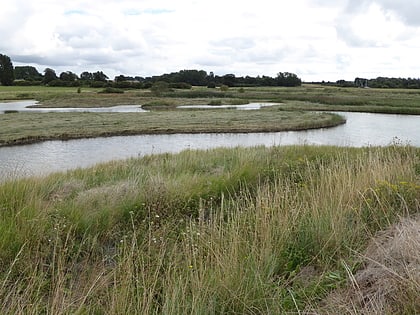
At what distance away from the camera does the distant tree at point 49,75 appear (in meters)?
115

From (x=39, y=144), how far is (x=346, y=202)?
868 inches

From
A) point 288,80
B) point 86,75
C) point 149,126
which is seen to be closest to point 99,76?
point 86,75

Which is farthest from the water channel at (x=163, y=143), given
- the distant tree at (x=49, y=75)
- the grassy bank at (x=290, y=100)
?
the distant tree at (x=49, y=75)

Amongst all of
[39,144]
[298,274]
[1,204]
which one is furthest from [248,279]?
[39,144]

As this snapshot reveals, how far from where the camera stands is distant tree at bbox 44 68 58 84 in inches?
4542

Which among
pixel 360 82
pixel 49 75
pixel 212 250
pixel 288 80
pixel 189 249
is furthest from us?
pixel 360 82

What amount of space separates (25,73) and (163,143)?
137 metres

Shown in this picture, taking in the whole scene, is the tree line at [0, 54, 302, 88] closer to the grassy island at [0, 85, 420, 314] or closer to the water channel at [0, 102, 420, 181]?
the water channel at [0, 102, 420, 181]

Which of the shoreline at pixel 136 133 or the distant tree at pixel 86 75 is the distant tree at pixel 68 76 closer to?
the distant tree at pixel 86 75

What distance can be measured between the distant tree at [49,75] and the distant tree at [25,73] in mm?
15664

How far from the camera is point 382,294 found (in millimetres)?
2842

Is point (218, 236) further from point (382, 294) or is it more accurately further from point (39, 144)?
point (39, 144)

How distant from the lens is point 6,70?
105 meters

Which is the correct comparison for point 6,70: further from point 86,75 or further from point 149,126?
point 149,126
